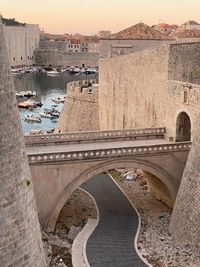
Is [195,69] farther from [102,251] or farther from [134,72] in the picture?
[102,251]

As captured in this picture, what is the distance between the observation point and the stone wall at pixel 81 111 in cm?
3681

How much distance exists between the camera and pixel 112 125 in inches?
1287

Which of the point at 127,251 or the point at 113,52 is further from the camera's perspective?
the point at 113,52

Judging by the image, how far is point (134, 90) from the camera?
1118 inches

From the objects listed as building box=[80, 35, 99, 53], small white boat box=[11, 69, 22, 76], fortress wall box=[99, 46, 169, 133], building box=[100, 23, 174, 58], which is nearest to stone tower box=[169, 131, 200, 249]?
fortress wall box=[99, 46, 169, 133]

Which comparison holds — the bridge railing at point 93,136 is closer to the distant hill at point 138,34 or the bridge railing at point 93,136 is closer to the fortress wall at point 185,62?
the fortress wall at point 185,62

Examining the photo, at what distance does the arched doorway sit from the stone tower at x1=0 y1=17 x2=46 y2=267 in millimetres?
13934

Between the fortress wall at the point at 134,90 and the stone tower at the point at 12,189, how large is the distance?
1513cm

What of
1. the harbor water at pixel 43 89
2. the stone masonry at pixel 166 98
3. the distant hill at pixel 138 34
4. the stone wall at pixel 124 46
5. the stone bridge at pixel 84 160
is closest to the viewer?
the stone masonry at pixel 166 98

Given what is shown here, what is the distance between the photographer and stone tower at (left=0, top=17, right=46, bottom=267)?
8820mm

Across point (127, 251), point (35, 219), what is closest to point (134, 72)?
point (127, 251)

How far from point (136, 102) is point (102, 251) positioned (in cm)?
1270

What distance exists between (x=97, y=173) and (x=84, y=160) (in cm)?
85

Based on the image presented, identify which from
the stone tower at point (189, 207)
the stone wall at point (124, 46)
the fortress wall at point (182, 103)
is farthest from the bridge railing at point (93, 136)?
the stone wall at point (124, 46)
